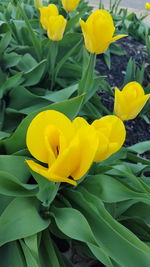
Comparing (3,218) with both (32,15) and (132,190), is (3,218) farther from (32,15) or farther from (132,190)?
(32,15)

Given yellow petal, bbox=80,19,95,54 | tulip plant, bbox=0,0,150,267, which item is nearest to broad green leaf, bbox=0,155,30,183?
tulip plant, bbox=0,0,150,267

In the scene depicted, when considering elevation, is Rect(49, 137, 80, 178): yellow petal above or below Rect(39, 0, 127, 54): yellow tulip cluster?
below

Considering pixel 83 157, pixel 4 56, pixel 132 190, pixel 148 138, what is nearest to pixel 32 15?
pixel 4 56

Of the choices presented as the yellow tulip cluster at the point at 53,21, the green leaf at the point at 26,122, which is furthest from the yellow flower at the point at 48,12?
the green leaf at the point at 26,122

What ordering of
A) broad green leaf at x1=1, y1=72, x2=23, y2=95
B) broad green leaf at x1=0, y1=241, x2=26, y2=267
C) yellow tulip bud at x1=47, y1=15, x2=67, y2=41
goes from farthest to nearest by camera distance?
broad green leaf at x1=1, y1=72, x2=23, y2=95
yellow tulip bud at x1=47, y1=15, x2=67, y2=41
broad green leaf at x1=0, y1=241, x2=26, y2=267

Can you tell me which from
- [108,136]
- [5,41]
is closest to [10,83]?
[5,41]

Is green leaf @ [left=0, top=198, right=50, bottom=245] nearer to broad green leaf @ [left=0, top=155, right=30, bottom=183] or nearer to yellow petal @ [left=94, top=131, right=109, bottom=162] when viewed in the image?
broad green leaf @ [left=0, top=155, right=30, bottom=183]
